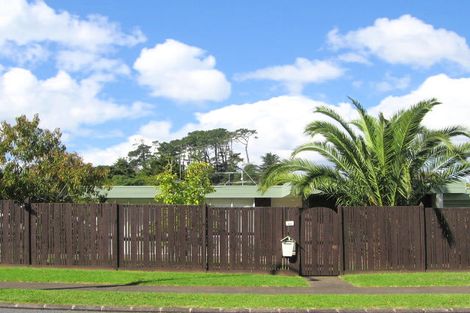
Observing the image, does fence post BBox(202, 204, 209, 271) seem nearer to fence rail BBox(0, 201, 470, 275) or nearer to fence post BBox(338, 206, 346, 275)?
fence rail BBox(0, 201, 470, 275)

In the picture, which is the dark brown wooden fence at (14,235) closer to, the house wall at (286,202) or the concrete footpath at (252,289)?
the concrete footpath at (252,289)

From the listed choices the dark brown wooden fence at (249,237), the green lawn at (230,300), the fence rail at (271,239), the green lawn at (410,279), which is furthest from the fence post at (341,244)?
the green lawn at (230,300)

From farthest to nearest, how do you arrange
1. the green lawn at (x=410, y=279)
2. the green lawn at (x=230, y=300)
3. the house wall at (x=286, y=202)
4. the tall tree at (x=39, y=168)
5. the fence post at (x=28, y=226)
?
the house wall at (x=286, y=202) < the tall tree at (x=39, y=168) < the fence post at (x=28, y=226) < the green lawn at (x=410, y=279) < the green lawn at (x=230, y=300)

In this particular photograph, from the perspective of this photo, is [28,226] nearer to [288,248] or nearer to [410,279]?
[288,248]

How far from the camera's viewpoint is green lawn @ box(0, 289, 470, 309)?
1065cm

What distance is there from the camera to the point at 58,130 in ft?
68.0

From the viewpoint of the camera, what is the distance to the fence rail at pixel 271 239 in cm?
1547

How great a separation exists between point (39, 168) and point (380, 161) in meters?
10.9

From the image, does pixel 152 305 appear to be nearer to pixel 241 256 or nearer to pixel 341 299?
pixel 341 299

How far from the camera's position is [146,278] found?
14.1 m

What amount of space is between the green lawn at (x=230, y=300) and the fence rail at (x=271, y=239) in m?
3.67

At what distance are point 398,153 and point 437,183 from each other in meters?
1.67

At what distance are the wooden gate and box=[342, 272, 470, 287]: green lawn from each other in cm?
63

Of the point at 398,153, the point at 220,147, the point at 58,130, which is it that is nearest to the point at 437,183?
the point at 398,153
